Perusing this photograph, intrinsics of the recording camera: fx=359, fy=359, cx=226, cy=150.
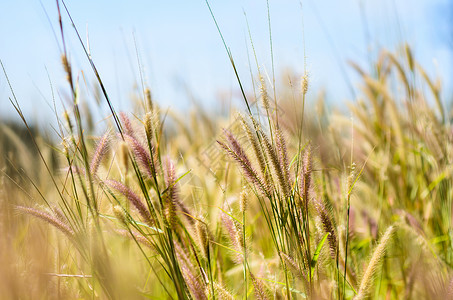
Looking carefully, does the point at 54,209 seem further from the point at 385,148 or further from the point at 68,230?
the point at 385,148

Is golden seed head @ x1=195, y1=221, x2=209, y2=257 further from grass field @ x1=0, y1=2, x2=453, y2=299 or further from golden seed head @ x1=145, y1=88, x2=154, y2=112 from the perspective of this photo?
golden seed head @ x1=145, y1=88, x2=154, y2=112

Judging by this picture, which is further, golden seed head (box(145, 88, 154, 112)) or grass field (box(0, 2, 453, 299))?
golden seed head (box(145, 88, 154, 112))

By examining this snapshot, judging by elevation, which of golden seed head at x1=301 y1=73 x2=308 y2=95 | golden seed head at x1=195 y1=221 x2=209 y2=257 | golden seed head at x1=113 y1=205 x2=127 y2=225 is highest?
golden seed head at x1=301 y1=73 x2=308 y2=95

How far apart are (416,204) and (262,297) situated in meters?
0.99

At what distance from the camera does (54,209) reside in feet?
2.04

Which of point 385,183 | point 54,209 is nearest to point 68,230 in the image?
point 54,209

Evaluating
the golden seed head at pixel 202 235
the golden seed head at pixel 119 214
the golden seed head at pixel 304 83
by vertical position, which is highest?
the golden seed head at pixel 304 83

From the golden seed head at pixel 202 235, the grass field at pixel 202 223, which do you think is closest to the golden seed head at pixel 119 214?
the grass field at pixel 202 223

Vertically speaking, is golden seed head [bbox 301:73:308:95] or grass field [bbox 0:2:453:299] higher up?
golden seed head [bbox 301:73:308:95]

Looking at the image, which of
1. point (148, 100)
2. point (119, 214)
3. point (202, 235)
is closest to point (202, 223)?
point (202, 235)

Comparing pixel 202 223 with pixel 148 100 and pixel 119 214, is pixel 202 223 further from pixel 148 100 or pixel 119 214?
pixel 148 100

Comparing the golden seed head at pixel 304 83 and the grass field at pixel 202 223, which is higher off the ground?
the golden seed head at pixel 304 83

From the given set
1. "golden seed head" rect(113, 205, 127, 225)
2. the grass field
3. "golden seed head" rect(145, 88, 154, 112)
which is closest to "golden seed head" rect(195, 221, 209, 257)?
the grass field

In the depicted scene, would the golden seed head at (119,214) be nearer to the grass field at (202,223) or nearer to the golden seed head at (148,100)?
the grass field at (202,223)
